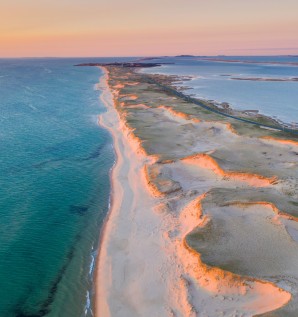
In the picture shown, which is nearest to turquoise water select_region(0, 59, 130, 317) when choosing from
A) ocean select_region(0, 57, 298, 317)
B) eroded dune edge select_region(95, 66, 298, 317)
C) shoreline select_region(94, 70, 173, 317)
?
ocean select_region(0, 57, 298, 317)

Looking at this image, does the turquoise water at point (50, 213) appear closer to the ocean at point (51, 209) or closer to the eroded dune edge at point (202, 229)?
the ocean at point (51, 209)

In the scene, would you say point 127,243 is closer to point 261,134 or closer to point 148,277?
point 148,277

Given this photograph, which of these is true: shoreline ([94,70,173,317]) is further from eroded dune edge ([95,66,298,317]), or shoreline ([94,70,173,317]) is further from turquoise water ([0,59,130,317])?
turquoise water ([0,59,130,317])

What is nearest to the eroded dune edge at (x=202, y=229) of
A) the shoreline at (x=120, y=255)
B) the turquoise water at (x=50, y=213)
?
the shoreline at (x=120, y=255)

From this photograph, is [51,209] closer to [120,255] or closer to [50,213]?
[50,213]

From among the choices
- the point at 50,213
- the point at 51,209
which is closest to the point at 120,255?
the point at 50,213

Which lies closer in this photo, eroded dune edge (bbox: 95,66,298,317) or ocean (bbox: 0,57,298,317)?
eroded dune edge (bbox: 95,66,298,317)
